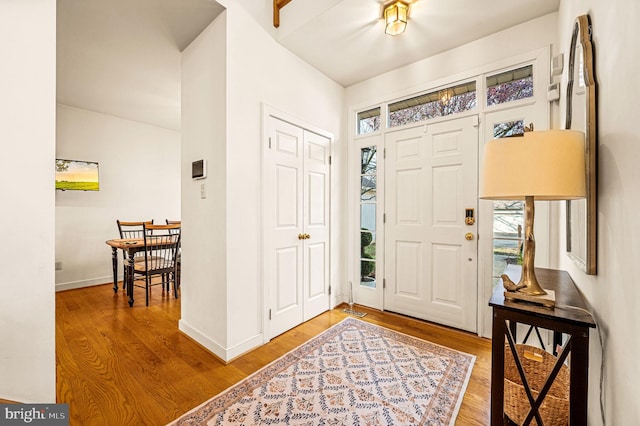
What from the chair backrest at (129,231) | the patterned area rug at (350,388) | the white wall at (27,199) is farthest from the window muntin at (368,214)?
the chair backrest at (129,231)

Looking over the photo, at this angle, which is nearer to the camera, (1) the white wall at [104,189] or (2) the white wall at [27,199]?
(2) the white wall at [27,199]

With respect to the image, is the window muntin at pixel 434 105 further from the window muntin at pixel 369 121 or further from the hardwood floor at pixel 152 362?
the hardwood floor at pixel 152 362

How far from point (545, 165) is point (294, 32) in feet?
7.55

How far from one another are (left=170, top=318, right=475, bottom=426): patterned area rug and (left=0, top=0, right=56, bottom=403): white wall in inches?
30.4

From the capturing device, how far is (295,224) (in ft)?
9.08

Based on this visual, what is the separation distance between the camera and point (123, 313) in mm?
3094

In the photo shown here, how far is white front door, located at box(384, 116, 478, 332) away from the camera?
257cm

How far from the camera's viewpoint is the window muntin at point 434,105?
2.62 meters

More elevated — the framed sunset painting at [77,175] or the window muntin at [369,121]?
the window muntin at [369,121]

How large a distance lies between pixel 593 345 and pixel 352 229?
2.41 m

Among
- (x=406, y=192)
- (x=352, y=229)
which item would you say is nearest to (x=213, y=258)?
(x=352, y=229)

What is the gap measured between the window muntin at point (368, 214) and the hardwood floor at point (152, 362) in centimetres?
44

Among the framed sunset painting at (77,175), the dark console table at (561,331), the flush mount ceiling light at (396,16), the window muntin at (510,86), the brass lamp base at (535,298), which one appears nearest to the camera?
the dark console table at (561,331)

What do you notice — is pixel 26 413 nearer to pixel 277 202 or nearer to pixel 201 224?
pixel 201 224
